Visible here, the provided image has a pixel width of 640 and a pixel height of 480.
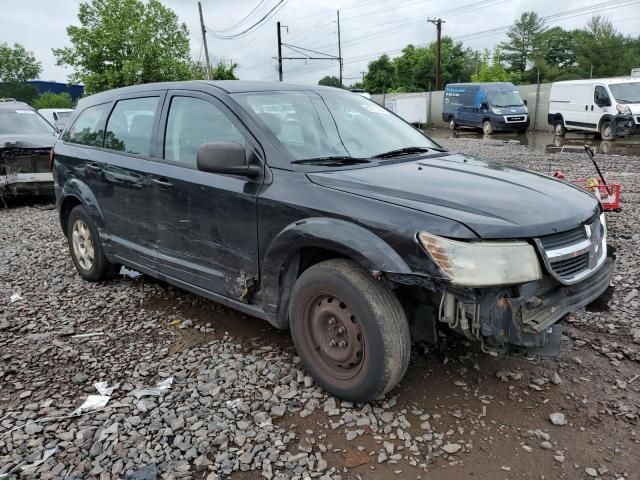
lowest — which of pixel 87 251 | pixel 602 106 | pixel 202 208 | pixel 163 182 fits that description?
pixel 87 251

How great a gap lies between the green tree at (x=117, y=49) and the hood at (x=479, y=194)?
35145 mm

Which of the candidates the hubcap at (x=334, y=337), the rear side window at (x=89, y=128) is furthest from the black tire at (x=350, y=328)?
the rear side window at (x=89, y=128)

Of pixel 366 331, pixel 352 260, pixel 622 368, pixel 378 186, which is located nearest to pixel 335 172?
pixel 378 186

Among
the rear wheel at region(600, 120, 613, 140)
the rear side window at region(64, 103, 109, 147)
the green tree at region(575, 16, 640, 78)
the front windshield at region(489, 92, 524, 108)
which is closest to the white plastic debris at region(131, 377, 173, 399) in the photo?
the rear side window at region(64, 103, 109, 147)

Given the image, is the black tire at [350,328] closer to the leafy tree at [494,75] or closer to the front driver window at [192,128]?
the front driver window at [192,128]

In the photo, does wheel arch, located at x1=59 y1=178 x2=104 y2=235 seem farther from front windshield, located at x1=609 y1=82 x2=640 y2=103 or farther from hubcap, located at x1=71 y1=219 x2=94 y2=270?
front windshield, located at x1=609 y1=82 x2=640 y2=103

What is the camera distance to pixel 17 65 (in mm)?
74562

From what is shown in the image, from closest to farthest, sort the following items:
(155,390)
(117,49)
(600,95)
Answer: (155,390)
(600,95)
(117,49)

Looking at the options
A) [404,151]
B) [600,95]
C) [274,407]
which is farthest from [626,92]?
[274,407]

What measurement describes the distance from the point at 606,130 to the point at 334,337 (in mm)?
20645

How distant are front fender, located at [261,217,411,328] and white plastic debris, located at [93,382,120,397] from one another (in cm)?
107

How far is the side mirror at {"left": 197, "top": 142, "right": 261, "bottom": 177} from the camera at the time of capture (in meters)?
3.22

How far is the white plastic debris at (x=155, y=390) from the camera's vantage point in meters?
3.30

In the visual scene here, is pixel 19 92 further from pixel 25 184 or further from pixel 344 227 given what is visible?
pixel 344 227
